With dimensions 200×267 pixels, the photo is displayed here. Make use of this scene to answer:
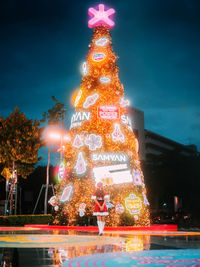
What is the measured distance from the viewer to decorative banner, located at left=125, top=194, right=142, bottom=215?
1848 centimetres

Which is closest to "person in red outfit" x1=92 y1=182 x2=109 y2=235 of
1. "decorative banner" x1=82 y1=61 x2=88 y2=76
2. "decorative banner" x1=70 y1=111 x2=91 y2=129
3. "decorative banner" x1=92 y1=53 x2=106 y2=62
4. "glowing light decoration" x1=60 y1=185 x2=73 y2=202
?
"glowing light decoration" x1=60 y1=185 x2=73 y2=202

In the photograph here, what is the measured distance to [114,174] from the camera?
735 inches

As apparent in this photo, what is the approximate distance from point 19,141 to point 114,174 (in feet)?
42.0

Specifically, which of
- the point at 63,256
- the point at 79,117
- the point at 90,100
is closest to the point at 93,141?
the point at 79,117

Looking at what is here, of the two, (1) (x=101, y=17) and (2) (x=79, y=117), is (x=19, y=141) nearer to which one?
(2) (x=79, y=117)

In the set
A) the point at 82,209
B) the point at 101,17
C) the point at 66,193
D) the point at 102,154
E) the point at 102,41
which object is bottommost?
the point at 82,209

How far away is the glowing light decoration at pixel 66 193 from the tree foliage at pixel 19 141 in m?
10.6

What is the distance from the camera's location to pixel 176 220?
2573 centimetres

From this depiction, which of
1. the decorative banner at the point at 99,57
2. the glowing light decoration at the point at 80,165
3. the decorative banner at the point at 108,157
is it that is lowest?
the glowing light decoration at the point at 80,165

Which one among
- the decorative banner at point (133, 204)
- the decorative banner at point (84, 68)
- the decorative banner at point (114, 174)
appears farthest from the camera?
the decorative banner at point (84, 68)

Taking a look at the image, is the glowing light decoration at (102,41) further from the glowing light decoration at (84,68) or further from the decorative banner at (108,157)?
the decorative banner at (108,157)

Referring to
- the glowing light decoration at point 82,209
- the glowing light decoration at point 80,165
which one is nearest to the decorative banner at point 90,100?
the glowing light decoration at point 80,165

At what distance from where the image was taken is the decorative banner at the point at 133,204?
60.6 ft

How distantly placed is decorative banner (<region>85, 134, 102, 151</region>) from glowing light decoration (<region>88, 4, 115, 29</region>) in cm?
783
